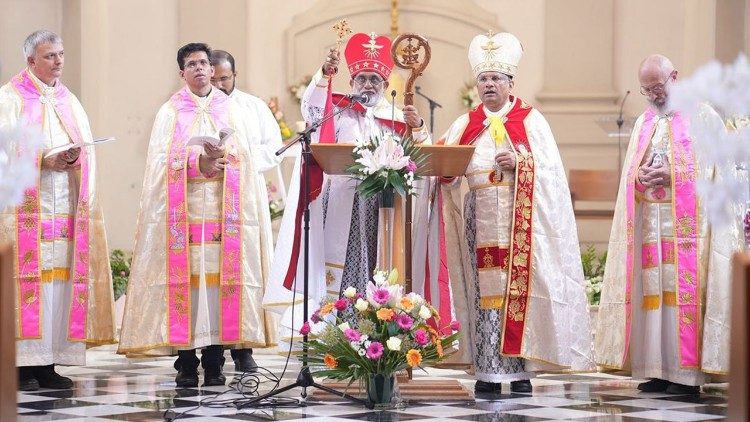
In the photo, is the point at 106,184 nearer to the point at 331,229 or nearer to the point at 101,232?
the point at 101,232

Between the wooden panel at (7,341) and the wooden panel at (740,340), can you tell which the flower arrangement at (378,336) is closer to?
the wooden panel at (7,341)

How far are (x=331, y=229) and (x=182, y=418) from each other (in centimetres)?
165

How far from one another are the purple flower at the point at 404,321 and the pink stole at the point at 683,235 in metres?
1.78

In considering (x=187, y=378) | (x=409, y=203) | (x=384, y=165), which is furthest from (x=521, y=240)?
(x=187, y=378)

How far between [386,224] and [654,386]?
2118mm

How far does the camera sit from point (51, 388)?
7.84 meters

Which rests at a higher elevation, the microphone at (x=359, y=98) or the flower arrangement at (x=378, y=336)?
the microphone at (x=359, y=98)

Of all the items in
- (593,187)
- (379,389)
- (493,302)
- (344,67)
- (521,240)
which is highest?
(344,67)

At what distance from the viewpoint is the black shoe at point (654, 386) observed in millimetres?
7816

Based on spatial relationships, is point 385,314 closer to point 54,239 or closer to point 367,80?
point 367,80

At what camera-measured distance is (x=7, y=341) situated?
390 cm

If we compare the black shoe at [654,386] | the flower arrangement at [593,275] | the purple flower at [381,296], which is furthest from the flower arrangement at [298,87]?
the purple flower at [381,296]

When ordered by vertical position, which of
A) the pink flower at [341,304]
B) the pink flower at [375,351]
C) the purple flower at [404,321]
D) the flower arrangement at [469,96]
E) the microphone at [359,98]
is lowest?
the pink flower at [375,351]

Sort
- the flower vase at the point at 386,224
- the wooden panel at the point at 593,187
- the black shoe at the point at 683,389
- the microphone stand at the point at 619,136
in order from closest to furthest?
the flower vase at the point at 386,224 < the black shoe at the point at 683,389 < the microphone stand at the point at 619,136 < the wooden panel at the point at 593,187
